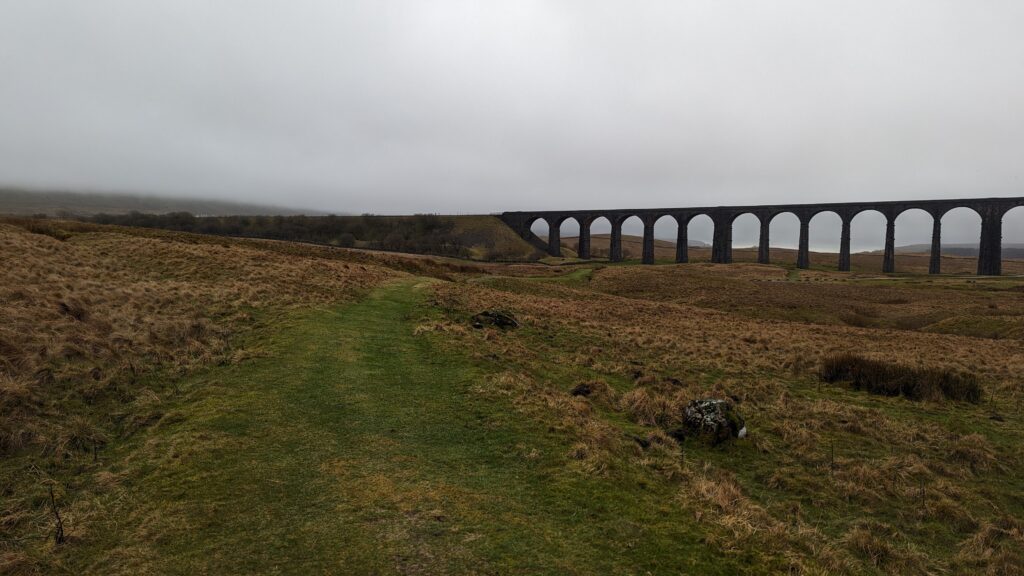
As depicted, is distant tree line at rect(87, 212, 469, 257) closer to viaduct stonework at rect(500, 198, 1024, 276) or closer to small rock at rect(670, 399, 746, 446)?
viaduct stonework at rect(500, 198, 1024, 276)

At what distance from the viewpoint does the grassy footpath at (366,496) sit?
5.84 metres

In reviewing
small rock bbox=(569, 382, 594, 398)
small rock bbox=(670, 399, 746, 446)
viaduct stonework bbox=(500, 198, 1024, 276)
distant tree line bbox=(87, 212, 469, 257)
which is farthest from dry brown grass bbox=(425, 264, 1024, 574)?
distant tree line bbox=(87, 212, 469, 257)

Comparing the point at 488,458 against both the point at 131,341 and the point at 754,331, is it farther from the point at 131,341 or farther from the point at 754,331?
the point at 754,331

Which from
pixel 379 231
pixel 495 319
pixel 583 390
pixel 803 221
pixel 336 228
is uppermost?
pixel 803 221

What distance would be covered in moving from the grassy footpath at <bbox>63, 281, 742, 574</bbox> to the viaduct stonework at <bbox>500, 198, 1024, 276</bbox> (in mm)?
101570

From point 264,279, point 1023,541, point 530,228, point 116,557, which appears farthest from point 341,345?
point 530,228

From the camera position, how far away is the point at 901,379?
639 inches

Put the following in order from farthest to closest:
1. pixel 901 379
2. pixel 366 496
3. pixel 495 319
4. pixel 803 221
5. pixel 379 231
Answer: pixel 379 231 → pixel 803 221 → pixel 495 319 → pixel 901 379 → pixel 366 496

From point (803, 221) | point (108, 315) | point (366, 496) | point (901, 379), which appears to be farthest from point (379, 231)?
point (366, 496)

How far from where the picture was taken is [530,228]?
135 metres

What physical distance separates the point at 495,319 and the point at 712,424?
1199 cm

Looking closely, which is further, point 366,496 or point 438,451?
point 438,451

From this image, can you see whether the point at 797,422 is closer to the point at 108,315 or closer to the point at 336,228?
the point at 108,315

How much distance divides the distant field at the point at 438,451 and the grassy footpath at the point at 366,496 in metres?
0.05
